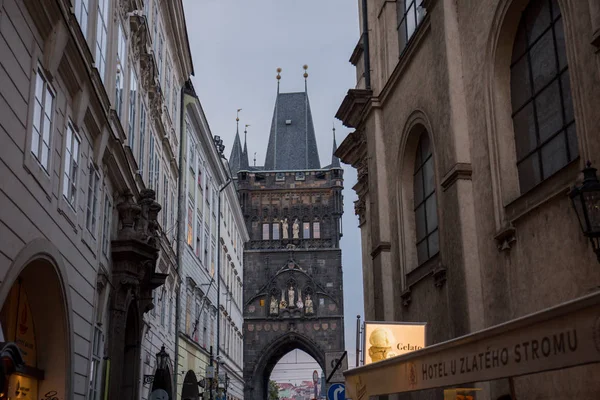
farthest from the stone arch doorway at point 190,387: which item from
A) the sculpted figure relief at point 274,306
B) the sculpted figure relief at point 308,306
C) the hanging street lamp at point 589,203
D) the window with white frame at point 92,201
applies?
the sculpted figure relief at point 274,306

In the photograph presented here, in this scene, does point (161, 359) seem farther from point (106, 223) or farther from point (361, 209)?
point (361, 209)

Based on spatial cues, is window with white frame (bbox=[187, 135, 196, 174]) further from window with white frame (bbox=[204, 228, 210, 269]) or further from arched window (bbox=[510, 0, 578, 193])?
arched window (bbox=[510, 0, 578, 193])

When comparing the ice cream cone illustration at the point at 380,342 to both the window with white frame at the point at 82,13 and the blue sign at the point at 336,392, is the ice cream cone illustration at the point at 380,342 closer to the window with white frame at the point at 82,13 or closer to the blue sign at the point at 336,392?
the blue sign at the point at 336,392

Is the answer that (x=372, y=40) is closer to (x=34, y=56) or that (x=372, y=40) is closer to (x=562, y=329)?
(x=34, y=56)

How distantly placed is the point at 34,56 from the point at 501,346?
28.8ft

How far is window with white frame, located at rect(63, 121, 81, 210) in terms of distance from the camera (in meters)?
14.4

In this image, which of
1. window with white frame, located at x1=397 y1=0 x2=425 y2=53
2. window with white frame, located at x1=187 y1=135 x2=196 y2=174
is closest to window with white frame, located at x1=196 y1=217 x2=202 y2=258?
window with white frame, located at x1=187 y1=135 x2=196 y2=174

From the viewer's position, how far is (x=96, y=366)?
18.0 meters

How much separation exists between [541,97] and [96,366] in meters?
11.9

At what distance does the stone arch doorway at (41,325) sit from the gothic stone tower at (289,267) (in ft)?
195

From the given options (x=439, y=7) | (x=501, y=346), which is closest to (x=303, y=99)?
(x=439, y=7)

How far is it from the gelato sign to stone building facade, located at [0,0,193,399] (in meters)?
4.84

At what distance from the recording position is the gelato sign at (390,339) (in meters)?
10.7

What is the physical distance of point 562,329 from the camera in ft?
16.0
